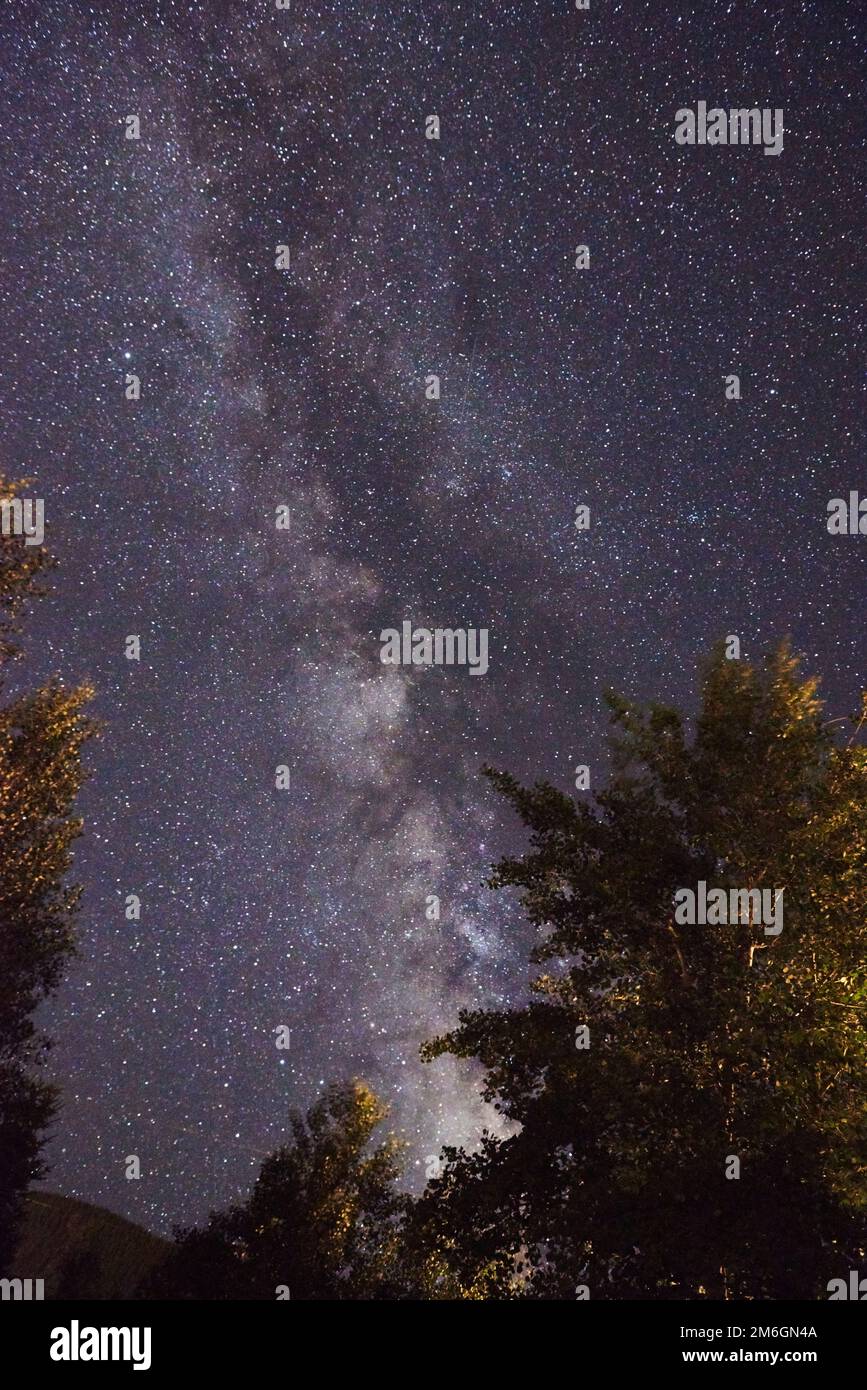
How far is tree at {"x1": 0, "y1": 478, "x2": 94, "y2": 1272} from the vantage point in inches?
731

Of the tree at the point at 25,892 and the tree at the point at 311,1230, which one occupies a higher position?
the tree at the point at 25,892

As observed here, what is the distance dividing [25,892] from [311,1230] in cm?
1906

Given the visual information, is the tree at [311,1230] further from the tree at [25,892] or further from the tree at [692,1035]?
the tree at [692,1035]

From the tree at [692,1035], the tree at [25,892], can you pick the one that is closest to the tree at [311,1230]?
the tree at [25,892]

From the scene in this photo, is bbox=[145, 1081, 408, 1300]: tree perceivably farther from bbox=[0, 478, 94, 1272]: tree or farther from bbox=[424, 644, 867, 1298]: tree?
bbox=[424, 644, 867, 1298]: tree

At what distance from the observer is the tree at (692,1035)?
412 inches

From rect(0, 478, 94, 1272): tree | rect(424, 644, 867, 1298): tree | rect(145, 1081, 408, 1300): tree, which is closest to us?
rect(424, 644, 867, 1298): tree

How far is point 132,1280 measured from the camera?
31.7m

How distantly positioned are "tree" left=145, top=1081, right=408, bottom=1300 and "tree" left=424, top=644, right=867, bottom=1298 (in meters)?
14.9

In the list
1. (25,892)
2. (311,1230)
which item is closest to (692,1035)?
(25,892)

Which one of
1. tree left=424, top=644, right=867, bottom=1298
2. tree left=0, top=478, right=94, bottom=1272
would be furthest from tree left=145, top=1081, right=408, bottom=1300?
tree left=424, top=644, right=867, bottom=1298

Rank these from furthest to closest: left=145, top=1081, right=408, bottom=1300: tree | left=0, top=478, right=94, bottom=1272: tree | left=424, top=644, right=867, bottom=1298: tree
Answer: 1. left=145, top=1081, right=408, bottom=1300: tree
2. left=0, top=478, right=94, bottom=1272: tree
3. left=424, top=644, right=867, bottom=1298: tree

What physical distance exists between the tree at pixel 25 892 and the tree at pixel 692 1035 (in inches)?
481
